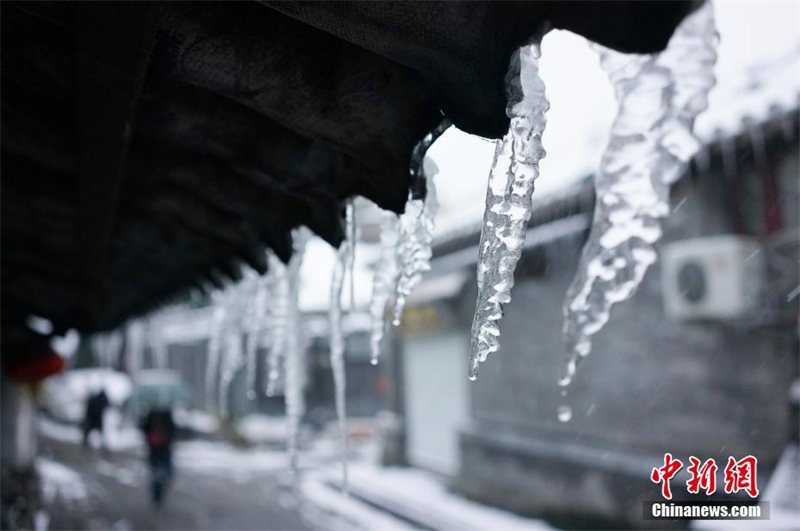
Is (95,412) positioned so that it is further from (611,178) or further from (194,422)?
(611,178)

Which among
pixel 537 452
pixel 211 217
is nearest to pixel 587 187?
pixel 537 452

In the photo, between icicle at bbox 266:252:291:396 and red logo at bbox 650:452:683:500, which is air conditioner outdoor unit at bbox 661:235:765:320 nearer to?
red logo at bbox 650:452:683:500

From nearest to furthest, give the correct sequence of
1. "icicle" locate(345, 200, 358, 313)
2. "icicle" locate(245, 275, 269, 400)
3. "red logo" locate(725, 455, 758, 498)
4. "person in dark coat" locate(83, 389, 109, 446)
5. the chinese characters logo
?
"icicle" locate(345, 200, 358, 313)
"icicle" locate(245, 275, 269, 400)
"red logo" locate(725, 455, 758, 498)
the chinese characters logo
"person in dark coat" locate(83, 389, 109, 446)

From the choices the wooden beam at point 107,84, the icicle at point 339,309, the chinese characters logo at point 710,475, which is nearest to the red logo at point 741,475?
the chinese characters logo at point 710,475

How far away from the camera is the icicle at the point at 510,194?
1548mm

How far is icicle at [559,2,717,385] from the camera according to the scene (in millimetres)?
1441

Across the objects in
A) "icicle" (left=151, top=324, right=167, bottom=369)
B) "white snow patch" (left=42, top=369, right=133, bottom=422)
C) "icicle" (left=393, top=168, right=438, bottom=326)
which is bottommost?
"white snow patch" (left=42, top=369, right=133, bottom=422)

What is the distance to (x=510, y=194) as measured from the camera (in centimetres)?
164

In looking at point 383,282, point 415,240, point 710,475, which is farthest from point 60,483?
point 415,240

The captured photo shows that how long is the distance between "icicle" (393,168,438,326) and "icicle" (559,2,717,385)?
20.8 inches

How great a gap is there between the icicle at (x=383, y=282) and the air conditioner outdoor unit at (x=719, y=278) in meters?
5.40

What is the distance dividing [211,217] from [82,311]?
3994 millimetres

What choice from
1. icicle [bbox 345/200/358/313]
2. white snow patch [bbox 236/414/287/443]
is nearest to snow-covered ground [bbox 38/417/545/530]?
white snow patch [bbox 236/414/287/443]

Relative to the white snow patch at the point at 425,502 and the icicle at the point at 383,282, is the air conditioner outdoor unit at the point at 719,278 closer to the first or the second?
the white snow patch at the point at 425,502
